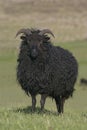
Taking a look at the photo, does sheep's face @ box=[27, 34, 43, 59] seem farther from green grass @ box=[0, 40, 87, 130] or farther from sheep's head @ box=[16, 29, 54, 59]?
green grass @ box=[0, 40, 87, 130]

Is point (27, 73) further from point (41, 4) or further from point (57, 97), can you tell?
point (41, 4)

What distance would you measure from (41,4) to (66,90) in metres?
123

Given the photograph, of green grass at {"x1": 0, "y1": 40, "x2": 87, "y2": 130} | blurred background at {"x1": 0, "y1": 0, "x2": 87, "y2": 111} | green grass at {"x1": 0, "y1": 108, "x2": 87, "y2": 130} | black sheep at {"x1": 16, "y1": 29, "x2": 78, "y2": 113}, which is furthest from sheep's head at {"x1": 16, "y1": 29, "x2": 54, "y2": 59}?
blurred background at {"x1": 0, "y1": 0, "x2": 87, "y2": 111}

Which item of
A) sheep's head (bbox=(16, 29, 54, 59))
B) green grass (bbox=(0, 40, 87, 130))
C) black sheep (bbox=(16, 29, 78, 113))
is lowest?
green grass (bbox=(0, 40, 87, 130))

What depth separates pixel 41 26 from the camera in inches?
4291

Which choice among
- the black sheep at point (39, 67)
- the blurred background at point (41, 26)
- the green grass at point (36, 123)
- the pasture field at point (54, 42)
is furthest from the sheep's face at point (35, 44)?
the blurred background at point (41, 26)

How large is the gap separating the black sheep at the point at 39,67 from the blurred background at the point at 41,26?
38.3ft

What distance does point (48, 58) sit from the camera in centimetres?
1661

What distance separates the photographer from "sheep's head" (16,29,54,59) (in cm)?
1602

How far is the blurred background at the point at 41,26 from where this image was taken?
34356mm

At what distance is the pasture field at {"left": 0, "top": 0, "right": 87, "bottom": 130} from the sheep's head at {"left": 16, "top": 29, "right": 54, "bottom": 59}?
1619 millimetres

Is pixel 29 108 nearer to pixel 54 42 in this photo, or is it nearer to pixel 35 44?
pixel 35 44

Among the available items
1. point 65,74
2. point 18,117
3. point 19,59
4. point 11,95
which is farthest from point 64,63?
point 11,95

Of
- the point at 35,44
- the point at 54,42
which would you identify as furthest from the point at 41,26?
the point at 35,44
